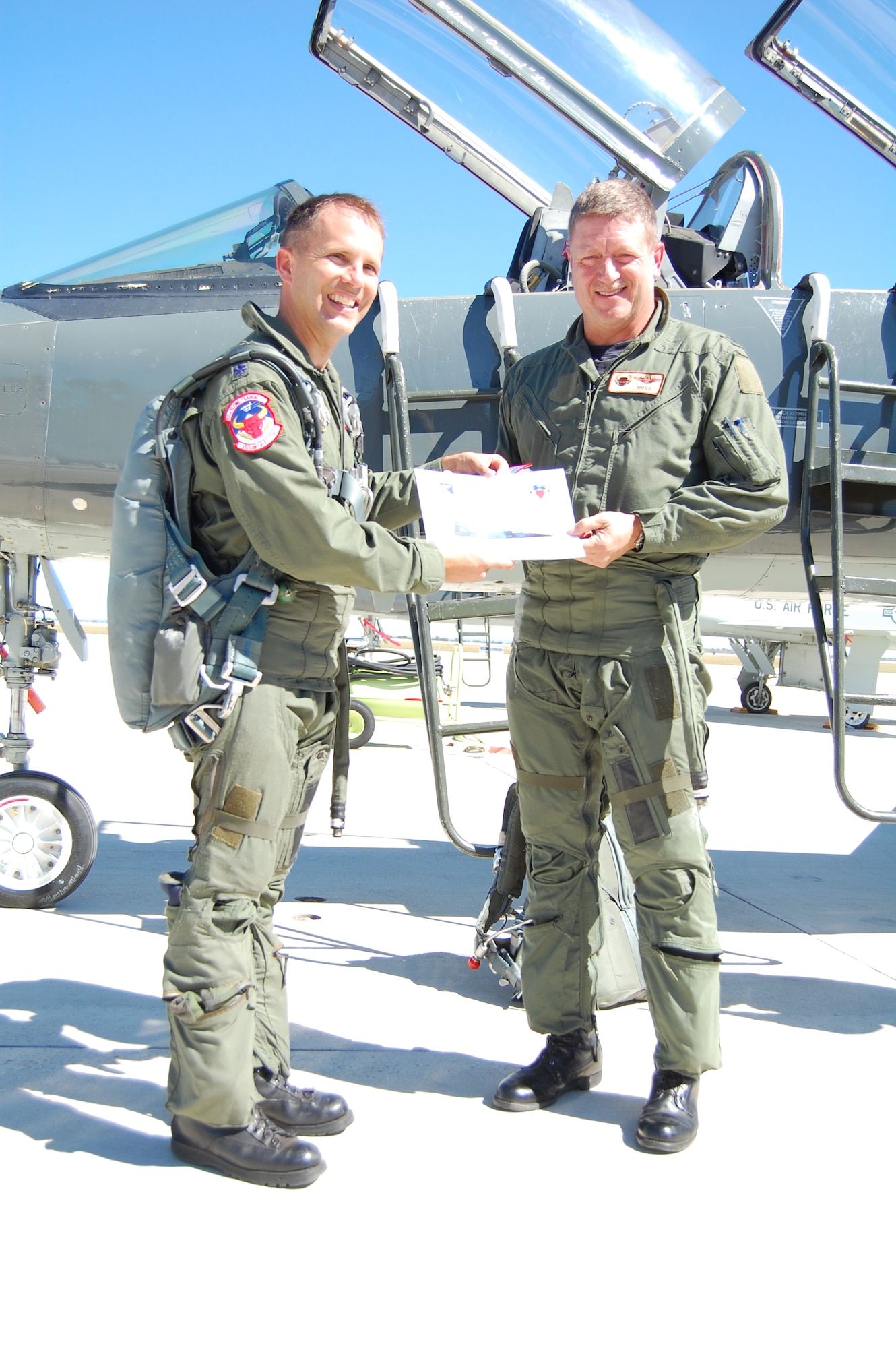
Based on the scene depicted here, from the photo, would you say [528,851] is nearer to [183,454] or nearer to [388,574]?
[388,574]

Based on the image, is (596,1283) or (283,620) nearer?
(596,1283)

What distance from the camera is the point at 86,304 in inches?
149

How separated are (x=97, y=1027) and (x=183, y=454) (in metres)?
1.77

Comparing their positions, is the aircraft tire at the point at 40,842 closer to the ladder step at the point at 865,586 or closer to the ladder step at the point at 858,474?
the ladder step at the point at 865,586

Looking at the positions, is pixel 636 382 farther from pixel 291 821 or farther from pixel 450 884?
pixel 450 884

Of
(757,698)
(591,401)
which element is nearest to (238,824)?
(591,401)

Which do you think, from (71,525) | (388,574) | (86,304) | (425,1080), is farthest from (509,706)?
(86,304)

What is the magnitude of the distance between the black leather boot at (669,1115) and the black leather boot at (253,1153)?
775 mm

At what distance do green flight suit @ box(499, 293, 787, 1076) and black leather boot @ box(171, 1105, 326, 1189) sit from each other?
74 cm

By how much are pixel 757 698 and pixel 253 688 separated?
1490 centimetres

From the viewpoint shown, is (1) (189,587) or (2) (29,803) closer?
(1) (189,587)

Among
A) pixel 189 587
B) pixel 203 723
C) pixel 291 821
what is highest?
pixel 189 587

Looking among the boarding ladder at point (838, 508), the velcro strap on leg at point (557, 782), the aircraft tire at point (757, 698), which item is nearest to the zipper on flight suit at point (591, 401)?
the velcro strap on leg at point (557, 782)

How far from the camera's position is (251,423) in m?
1.98
